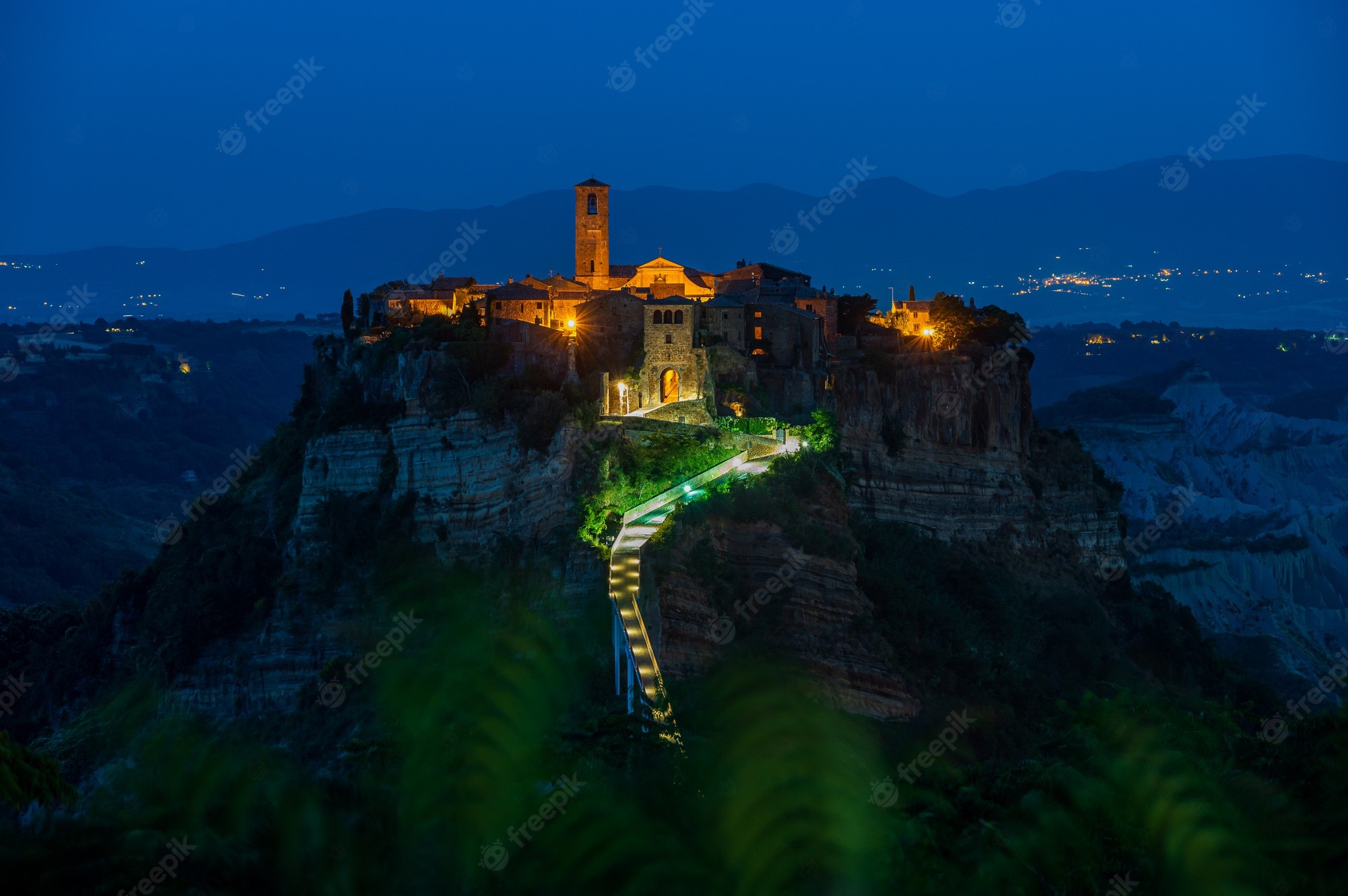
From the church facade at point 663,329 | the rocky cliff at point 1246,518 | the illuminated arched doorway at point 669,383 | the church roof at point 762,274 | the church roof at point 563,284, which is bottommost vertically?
the rocky cliff at point 1246,518

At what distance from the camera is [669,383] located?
39.7 metres

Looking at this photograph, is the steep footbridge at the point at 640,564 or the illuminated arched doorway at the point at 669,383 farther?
the illuminated arched doorway at the point at 669,383

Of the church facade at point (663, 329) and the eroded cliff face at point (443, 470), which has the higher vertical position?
the church facade at point (663, 329)

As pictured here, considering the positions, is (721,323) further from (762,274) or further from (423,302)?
(762,274)

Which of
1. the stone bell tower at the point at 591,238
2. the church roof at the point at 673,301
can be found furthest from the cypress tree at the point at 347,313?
the church roof at the point at 673,301

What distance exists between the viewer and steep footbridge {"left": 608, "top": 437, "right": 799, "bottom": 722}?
25609 mm

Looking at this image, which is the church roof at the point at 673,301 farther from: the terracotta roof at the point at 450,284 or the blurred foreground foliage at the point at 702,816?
the blurred foreground foliage at the point at 702,816

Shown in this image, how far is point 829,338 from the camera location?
46.2 m

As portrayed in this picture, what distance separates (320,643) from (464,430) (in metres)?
6.89

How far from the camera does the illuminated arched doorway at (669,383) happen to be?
130 feet

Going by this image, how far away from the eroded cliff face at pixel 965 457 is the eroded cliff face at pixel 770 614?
9769 mm

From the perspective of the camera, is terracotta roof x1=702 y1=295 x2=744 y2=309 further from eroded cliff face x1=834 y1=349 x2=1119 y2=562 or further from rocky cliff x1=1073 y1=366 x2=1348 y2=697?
rocky cliff x1=1073 y1=366 x2=1348 y2=697

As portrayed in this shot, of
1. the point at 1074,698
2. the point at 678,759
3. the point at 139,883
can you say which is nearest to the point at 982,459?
the point at 1074,698

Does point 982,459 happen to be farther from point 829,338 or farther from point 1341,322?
point 1341,322
